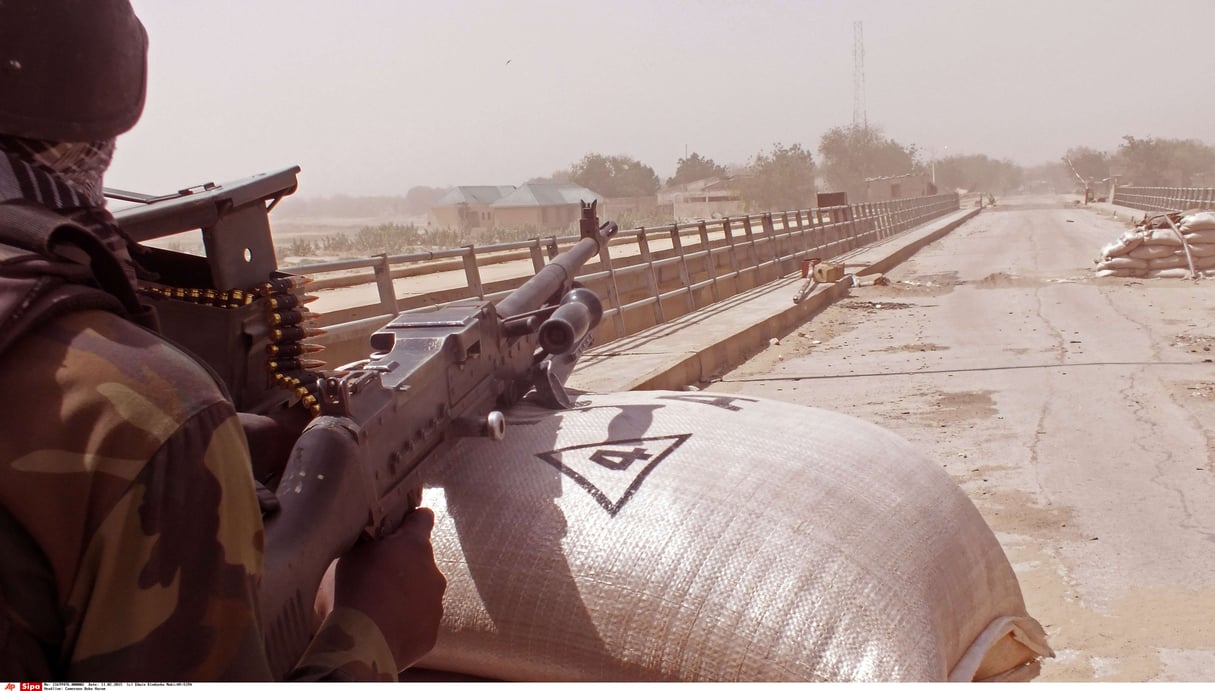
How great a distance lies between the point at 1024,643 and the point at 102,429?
8.19 feet

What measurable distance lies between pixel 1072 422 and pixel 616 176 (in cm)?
7158

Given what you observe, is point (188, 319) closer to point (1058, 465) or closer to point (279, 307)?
point (279, 307)

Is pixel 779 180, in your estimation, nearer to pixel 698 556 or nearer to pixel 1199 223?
pixel 1199 223

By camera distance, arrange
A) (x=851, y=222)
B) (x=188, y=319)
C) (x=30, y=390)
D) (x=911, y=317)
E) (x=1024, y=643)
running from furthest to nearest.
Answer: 1. (x=851, y=222)
2. (x=911, y=317)
3. (x=1024, y=643)
4. (x=188, y=319)
5. (x=30, y=390)

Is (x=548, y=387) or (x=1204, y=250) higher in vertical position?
(x=548, y=387)

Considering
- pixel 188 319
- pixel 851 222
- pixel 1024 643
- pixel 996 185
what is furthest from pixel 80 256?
pixel 996 185

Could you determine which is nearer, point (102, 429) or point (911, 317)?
point (102, 429)

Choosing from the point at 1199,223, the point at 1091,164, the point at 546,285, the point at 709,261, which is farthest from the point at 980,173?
the point at 546,285

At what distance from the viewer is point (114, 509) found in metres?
0.75

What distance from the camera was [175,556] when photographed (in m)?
0.78

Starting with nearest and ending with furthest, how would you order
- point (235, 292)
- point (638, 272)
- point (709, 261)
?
1. point (235, 292)
2. point (638, 272)
3. point (709, 261)

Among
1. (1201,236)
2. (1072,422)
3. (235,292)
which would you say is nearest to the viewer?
(235,292)

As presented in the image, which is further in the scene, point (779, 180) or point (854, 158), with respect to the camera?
point (854, 158)

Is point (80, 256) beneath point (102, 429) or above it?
above
